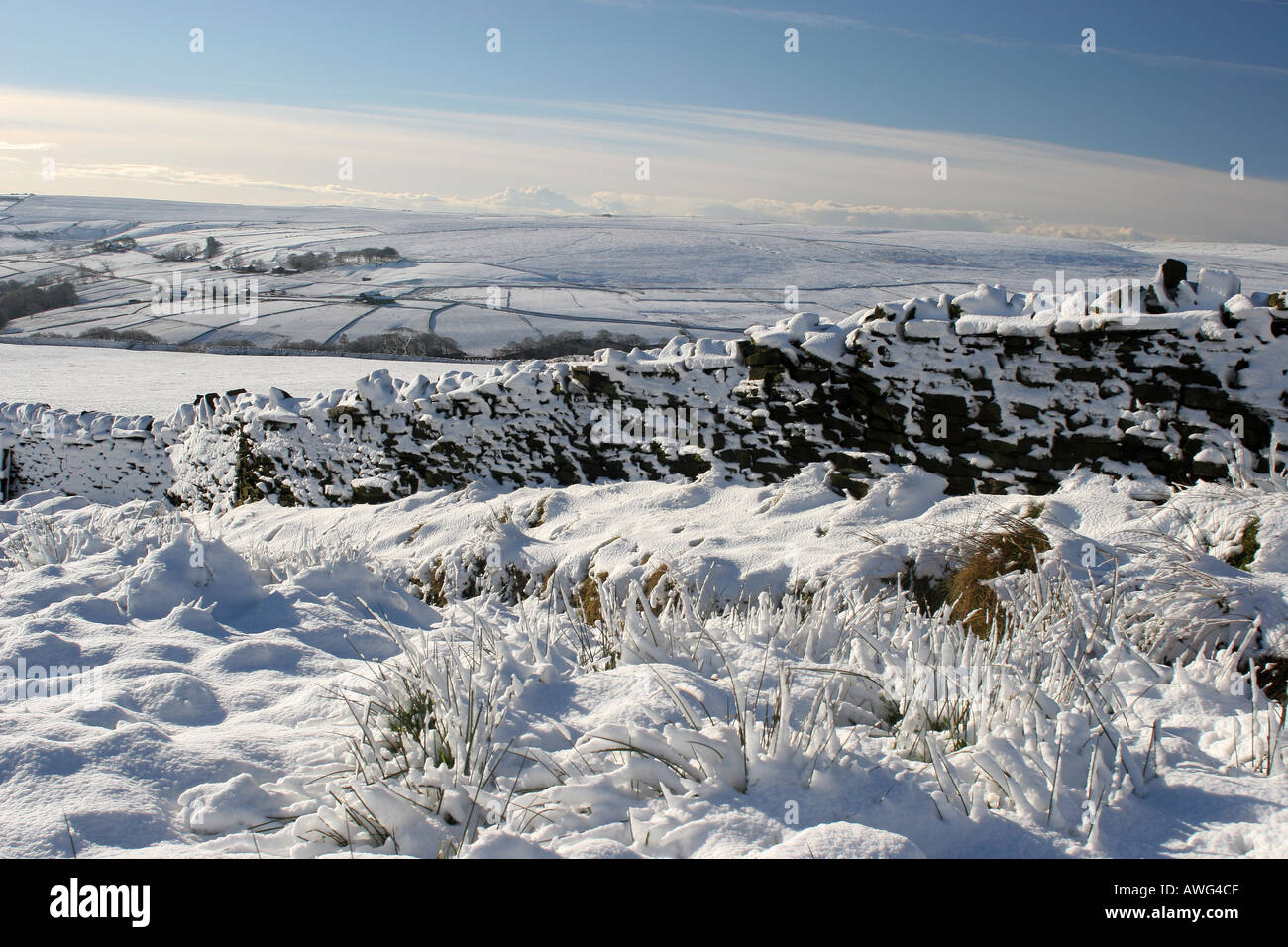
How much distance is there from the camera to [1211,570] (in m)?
3.00

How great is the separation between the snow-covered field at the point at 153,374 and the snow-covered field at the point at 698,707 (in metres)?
10.4

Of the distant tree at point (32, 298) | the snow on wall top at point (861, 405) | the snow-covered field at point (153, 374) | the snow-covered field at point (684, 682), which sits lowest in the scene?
the snow-covered field at point (684, 682)

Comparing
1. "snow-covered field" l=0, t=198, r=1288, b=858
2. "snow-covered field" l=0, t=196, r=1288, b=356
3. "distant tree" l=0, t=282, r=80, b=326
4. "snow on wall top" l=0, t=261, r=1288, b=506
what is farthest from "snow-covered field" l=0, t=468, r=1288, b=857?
"distant tree" l=0, t=282, r=80, b=326

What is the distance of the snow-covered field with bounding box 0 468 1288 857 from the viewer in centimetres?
173

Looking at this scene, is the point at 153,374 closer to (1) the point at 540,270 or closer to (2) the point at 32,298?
(2) the point at 32,298

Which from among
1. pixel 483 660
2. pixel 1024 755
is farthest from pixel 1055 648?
pixel 483 660

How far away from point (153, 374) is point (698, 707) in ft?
68.6

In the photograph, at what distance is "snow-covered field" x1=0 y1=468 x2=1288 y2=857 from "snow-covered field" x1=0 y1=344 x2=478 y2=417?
10.4 meters

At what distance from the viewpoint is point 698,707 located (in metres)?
2.28

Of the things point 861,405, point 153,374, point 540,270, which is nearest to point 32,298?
point 153,374

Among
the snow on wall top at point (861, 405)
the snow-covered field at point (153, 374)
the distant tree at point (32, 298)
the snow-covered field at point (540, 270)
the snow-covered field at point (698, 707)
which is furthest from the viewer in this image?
the distant tree at point (32, 298)

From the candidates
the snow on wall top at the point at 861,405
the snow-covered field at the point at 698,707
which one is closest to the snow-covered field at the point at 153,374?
the snow on wall top at the point at 861,405

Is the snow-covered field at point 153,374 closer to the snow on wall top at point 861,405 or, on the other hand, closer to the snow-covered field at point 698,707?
the snow on wall top at point 861,405

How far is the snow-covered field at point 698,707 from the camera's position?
1.73m
